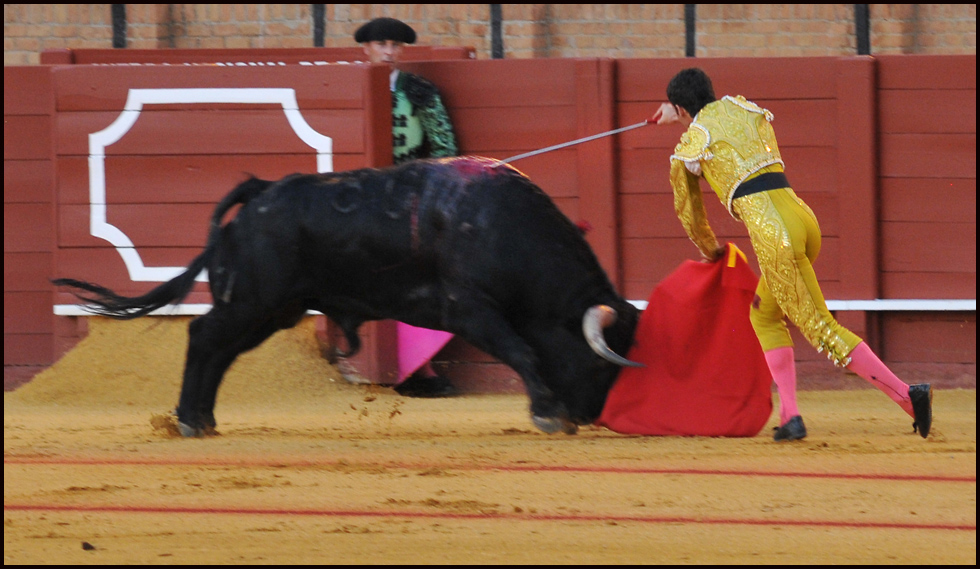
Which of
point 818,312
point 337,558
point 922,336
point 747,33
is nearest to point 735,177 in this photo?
point 818,312

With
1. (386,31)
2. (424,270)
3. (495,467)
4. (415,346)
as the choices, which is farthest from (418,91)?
(495,467)

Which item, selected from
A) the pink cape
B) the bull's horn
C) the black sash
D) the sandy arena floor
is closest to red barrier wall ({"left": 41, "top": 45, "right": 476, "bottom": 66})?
the pink cape

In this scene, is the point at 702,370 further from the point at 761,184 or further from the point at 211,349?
the point at 211,349

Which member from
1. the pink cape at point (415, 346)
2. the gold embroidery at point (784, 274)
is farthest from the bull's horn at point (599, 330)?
the pink cape at point (415, 346)

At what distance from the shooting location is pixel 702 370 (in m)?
4.70

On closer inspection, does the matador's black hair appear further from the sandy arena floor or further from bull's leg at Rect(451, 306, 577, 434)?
A: the sandy arena floor

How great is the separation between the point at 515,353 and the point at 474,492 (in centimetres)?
94

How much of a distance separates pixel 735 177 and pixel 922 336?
2.62 m

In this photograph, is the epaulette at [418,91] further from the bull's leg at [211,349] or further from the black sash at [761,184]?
the black sash at [761,184]

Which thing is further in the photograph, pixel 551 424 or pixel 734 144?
pixel 551 424

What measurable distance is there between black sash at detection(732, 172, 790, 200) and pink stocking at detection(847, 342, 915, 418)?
0.63 metres

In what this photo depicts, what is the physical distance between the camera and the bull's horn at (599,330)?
4496 millimetres

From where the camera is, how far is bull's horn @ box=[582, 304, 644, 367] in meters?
4.50

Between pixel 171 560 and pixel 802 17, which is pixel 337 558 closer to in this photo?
pixel 171 560
